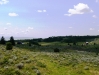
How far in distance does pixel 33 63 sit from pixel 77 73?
9.09 metres

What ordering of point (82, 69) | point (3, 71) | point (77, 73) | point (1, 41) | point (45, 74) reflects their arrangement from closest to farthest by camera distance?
point (3, 71) → point (45, 74) → point (77, 73) → point (82, 69) → point (1, 41)

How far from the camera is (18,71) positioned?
27.2 meters

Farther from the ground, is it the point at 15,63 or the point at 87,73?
the point at 15,63

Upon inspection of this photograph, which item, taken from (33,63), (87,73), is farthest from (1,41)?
(87,73)

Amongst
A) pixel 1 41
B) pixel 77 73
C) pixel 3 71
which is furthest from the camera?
pixel 1 41

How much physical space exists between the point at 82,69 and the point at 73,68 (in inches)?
71.9

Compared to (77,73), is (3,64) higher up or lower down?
higher up

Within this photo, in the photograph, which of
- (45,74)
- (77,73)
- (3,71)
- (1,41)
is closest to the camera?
(3,71)

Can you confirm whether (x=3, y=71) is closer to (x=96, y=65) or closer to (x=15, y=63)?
(x=15, y=63)

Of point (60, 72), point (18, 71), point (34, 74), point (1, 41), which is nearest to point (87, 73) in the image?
point (60, 72)

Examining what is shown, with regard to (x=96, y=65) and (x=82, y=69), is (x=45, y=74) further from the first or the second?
(x=96, y=65)

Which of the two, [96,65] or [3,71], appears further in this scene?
[96,65]

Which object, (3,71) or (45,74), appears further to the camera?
(45,74)

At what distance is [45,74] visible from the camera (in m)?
29.1
